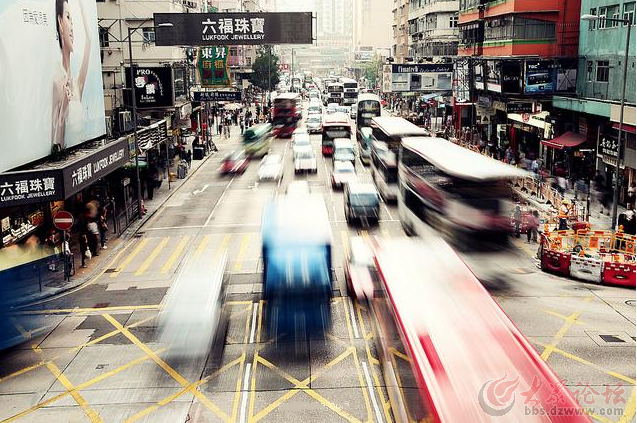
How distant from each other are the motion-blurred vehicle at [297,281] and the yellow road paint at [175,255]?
8.15 metres

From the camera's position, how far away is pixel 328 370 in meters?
16.9

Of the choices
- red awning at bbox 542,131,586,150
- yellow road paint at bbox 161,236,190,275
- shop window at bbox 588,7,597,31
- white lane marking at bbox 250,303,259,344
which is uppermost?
shop window at bbox 588,7,597,31

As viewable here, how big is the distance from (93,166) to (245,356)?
1303 cm

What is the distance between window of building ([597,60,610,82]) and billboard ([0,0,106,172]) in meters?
28.2

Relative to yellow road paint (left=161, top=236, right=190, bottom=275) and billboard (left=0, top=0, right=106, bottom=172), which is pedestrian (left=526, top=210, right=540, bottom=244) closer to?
yellow road paint (left=161, top=236, right=190, bottom=275)

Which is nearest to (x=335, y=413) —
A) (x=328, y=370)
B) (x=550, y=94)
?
(x=328, y=370)

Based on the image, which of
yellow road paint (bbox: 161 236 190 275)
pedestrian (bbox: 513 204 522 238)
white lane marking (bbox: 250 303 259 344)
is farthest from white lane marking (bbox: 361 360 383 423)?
pedestrian (bbox: 513 204 522 238)

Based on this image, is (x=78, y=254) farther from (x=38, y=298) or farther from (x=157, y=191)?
(x=157, y=191)

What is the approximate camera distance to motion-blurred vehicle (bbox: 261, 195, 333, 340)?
18047 mm

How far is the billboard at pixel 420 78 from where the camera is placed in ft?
230

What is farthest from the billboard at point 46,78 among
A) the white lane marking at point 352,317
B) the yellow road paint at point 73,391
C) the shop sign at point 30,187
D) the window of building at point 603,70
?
the window of building at point 603,70

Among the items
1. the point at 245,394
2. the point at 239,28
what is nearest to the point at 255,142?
the point at 239,28

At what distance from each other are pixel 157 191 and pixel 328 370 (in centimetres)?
2989

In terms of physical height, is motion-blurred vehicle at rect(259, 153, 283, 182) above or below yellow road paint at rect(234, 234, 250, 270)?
above
